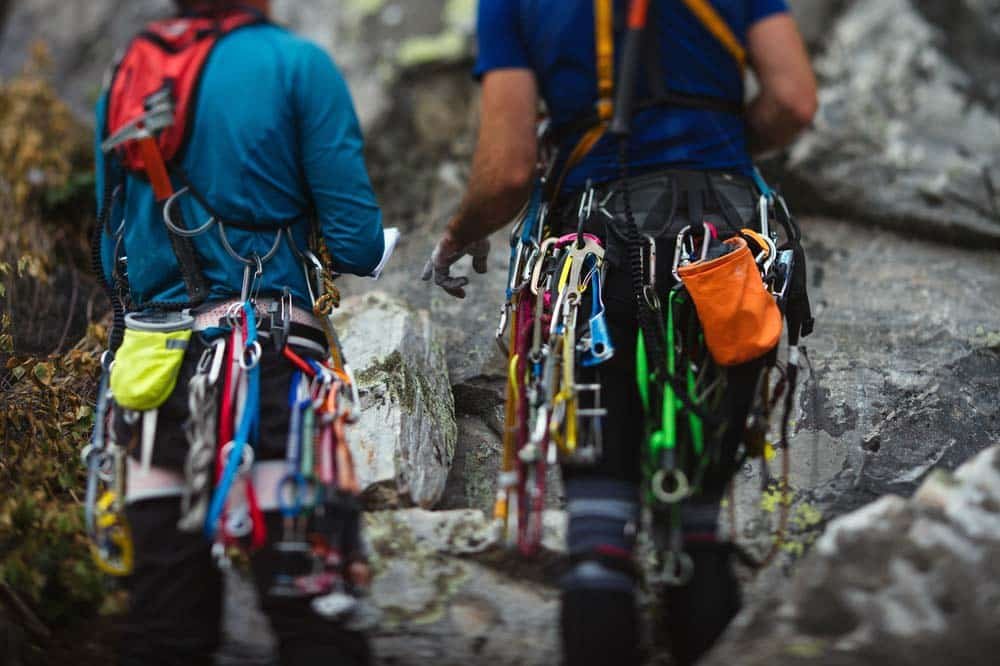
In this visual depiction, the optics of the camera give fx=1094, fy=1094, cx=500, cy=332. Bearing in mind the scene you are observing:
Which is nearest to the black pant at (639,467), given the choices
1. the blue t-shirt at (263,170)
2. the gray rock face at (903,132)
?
the blue t-shirt at (263,170)

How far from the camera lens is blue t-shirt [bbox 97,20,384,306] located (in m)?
2.84

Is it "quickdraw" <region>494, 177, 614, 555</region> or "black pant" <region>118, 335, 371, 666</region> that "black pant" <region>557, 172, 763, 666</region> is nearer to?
"quickdraw" <region>494, 177, 614, 555</region>

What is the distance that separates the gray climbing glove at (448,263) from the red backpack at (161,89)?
89 cm

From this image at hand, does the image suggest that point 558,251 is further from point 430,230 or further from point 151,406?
point 430,230

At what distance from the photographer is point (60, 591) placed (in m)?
3.40

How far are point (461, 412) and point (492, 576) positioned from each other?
137 cm

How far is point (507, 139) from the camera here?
3.04 metres

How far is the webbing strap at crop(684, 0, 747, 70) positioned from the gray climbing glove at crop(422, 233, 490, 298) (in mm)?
937

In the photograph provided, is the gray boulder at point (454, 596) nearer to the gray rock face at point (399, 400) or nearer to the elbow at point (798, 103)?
the gray rock face at point (399, 400)

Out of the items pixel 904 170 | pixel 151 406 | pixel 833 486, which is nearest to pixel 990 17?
pixel 904 170

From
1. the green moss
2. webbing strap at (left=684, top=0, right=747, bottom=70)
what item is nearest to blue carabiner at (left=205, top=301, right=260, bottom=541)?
the green moss

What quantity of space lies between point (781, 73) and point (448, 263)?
1.15m

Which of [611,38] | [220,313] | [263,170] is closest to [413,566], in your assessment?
[220,313]

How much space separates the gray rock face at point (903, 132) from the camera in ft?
19.7
